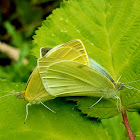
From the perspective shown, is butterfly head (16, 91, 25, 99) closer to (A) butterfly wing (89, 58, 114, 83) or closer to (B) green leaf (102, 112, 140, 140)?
(A) butterfly wing (89, 58, 114, 83)

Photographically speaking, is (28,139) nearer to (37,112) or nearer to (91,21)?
(37,112)

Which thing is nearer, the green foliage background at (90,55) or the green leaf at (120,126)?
the green foliage background at (90,55)

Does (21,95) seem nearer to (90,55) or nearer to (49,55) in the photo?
(49,55)

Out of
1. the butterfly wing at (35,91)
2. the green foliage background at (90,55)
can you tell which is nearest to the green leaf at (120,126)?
the green foliage background at (90,55)

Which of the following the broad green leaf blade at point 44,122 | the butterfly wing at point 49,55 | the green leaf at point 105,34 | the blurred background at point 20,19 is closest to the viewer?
the broad green leaf blade at point 44,122

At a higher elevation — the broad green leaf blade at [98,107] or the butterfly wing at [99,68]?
the butterfly wing at [99,68]

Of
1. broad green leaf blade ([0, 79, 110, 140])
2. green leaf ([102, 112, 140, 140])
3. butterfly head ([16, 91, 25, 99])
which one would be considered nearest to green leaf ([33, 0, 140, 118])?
broad green leaf blade ([0, 79, 110, 140])

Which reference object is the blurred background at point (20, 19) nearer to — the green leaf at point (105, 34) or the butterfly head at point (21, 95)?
the green leaf at point (105, 34)

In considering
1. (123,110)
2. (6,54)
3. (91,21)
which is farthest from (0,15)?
(123,110)

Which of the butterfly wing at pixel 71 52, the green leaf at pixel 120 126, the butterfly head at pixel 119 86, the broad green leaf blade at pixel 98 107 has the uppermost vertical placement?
the butterfly wing at pixel 71 52
